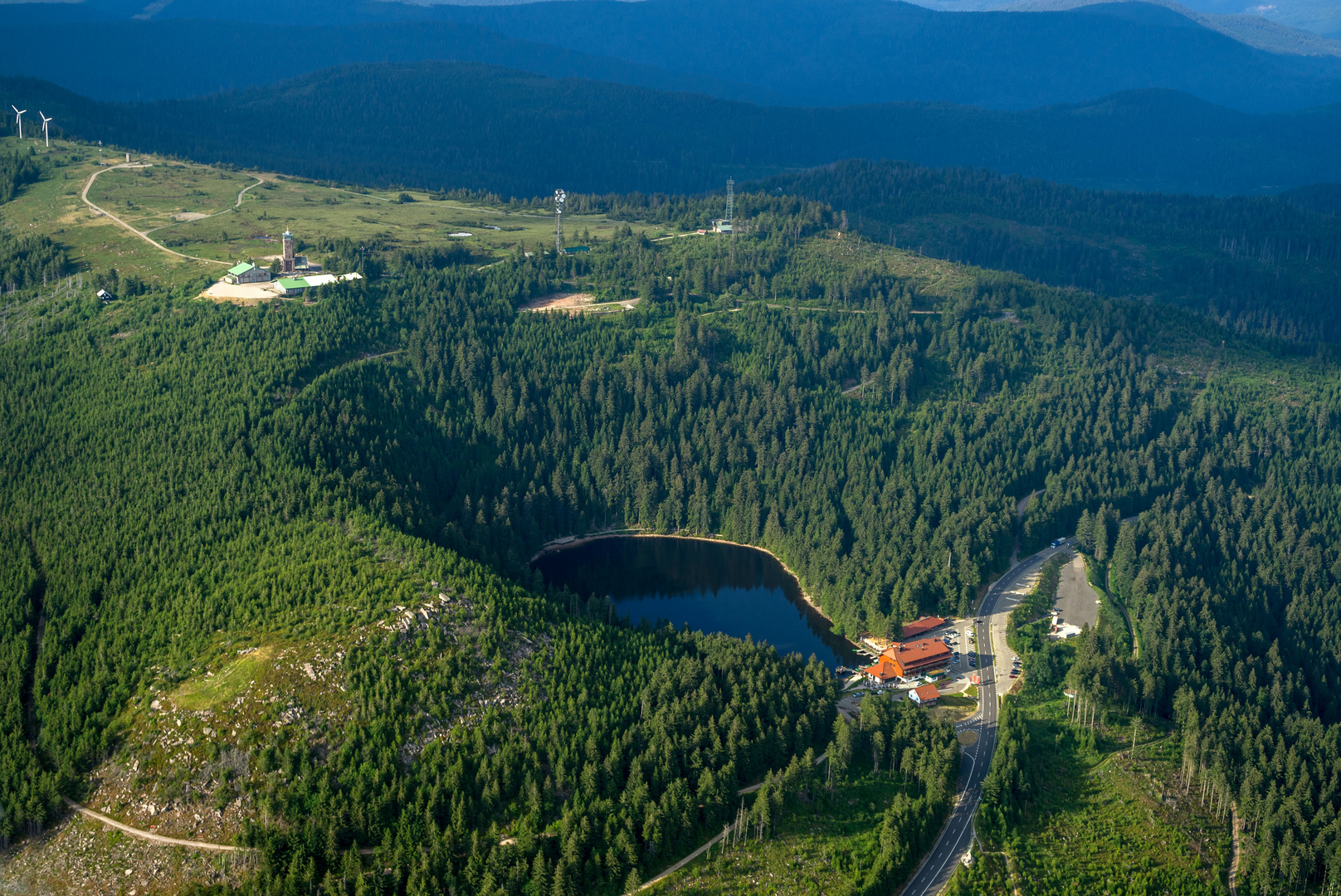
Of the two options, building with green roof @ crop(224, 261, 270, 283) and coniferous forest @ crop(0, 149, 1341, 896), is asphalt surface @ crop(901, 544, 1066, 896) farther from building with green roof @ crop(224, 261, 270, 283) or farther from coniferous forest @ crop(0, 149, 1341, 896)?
building with green roof @ crop(224, 261, 270, 283)

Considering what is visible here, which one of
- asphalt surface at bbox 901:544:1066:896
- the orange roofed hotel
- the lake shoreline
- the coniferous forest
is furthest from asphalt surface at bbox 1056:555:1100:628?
the lake shoreline

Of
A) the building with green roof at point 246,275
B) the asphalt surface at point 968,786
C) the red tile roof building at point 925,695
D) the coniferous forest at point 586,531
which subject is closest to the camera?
the coniferous forest at point 586,531

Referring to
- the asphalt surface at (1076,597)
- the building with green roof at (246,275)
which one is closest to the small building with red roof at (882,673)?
the asphalt surface at (1076,597)

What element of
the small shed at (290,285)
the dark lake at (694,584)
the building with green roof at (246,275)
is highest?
the building with green roof at (246,275)

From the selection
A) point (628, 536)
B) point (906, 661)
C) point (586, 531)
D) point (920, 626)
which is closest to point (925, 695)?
point (906, 661)

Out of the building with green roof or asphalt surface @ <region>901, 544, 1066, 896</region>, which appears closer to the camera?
asphalt surface @ <region>901, 544, 1066, 896</region>

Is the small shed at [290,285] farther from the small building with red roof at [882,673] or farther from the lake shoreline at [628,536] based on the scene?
the small building with red roof at [882,673]

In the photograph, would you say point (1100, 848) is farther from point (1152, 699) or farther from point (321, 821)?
point (321, 821)
